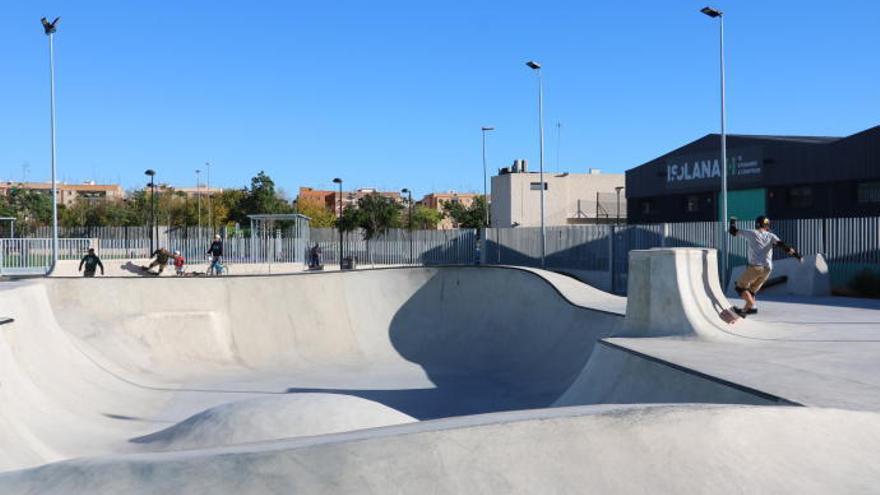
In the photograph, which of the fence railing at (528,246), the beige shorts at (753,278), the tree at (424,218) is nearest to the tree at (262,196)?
the tree at (424,218)

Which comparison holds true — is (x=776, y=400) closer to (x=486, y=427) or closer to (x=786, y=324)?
(x=486, y=427)

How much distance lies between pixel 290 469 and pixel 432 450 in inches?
28.9

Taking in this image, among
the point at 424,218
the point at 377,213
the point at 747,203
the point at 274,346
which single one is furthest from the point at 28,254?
the point at 424,218

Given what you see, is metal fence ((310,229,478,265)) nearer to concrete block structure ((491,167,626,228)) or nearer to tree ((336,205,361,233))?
concrete block structure ((491,167,626,228))

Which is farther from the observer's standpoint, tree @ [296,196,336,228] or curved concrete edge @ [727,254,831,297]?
tree @ [296,196,336,228]

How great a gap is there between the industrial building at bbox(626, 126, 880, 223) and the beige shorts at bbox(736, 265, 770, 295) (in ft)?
72.3

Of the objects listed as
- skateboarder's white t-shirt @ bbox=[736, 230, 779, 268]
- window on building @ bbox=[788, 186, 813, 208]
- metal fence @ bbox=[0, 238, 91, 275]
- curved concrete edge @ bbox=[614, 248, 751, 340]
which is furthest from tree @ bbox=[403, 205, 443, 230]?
curved concrete edge @ bbox=[614, 248, 751, 340]

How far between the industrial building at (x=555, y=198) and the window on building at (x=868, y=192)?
29706 mm

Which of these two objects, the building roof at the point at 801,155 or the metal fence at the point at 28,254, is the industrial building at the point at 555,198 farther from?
the metal fence at the point at 28,254

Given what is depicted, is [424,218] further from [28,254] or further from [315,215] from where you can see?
[28,254]

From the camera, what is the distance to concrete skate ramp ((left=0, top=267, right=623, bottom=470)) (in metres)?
10.0

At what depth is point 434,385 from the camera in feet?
42.1

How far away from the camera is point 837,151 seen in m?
30.3

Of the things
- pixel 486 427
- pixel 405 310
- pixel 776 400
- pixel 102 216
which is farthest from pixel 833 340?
pixel 102 216
